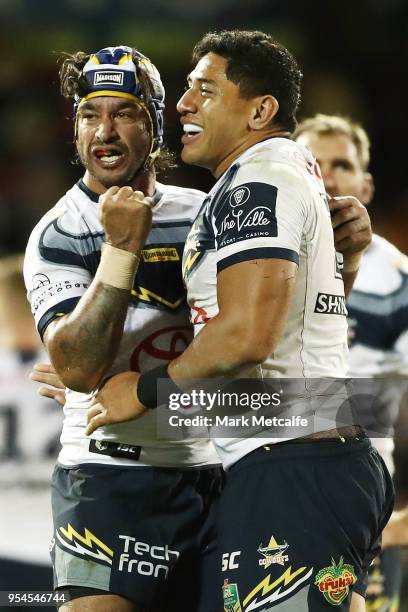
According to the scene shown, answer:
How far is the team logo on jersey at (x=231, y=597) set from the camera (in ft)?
7.45

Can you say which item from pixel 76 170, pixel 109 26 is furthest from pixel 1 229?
pixel 109 26

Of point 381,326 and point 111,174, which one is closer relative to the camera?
point 111,174

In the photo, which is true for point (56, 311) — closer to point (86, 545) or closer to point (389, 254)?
point (86, 545)

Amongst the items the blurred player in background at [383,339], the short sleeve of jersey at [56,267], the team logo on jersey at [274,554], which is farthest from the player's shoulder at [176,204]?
the blurred player in background at [383,339]

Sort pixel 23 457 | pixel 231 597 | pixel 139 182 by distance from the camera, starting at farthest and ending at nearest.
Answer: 1. pixel 23 457
2. pixel 139 182
3. pixel 231 597

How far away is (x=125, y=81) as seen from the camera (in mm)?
2789

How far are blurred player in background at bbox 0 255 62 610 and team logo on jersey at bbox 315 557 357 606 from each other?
2377 millimetres

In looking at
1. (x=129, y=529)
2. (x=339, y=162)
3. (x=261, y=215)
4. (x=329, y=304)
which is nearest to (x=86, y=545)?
(x=129, y=529)

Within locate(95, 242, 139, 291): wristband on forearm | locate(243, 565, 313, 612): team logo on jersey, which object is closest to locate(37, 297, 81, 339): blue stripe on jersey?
locate(95, 242, 139, 291): wristband on forearm

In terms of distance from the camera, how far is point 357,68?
7543 mm

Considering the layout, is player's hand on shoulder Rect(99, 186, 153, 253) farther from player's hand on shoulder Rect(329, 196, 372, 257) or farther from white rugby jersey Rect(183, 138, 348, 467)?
player's hand on shoulder Rect(329, 196, 372, 257)

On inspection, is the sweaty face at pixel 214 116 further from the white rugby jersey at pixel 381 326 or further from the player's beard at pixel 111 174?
the white rugby jersey at pixel 381 326

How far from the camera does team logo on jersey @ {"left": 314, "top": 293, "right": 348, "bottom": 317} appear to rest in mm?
2363

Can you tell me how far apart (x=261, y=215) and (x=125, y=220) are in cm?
44
